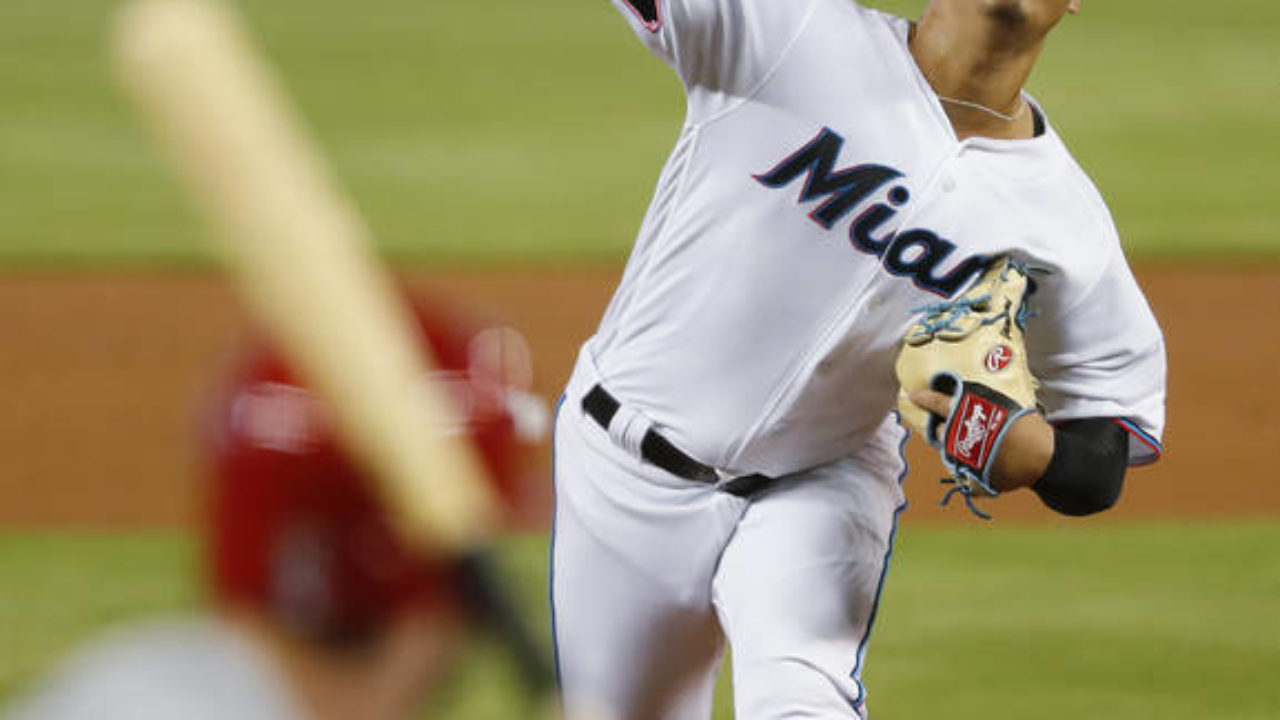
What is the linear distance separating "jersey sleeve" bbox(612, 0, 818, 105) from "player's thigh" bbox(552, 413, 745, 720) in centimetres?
86

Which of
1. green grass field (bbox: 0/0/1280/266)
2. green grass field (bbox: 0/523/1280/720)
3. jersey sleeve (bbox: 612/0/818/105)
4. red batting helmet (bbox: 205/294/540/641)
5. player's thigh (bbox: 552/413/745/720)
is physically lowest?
green grass field (bbox: 0/0/1280/266)

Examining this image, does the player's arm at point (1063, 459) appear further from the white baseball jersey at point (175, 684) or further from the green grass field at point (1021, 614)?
the white baseball jersey at point (175, 684)

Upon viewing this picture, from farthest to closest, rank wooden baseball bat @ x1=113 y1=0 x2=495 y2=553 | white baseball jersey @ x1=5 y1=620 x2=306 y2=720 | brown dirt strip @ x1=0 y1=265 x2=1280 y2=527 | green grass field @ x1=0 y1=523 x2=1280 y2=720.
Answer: brown dirt strip @ x1=0 y1=265 x2=1280 y2=527, green grass field @ x1=0 y1=523 x2=1280 y2=720, white baseball jersey @ x1=5 y1=620 x2=306 y2=720, wooden baseball bat @ x1=113 y1=0 x2=495 y2=553

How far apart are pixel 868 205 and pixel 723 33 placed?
45cm

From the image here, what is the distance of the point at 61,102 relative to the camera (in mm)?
13055

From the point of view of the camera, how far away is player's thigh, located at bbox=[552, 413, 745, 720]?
13.5 feet

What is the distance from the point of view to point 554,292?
9805 millimetres

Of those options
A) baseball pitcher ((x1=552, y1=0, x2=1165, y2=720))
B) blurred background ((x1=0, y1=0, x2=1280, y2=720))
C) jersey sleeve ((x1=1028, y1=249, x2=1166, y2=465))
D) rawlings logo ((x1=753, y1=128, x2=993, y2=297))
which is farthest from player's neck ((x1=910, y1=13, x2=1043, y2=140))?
blurred background ((x1=0, y1=0, x2=1280, y2=720))

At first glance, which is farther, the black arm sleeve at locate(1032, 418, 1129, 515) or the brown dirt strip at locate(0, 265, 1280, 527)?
the brown dirt strip at locate(0, 265, 1280, 527)

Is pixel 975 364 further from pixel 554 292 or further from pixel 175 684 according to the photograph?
pixel 554 292

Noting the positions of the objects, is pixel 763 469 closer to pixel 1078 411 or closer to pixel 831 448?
pixel 831 448

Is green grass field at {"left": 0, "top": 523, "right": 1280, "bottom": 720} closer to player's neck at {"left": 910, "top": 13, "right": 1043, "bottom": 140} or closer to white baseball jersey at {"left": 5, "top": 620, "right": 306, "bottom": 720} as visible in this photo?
player's neck at {"left": 910, "top": 13, "right": 1043, "bottom": 140}

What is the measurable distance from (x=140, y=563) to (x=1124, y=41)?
33.2ft

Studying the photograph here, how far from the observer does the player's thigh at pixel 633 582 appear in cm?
411
